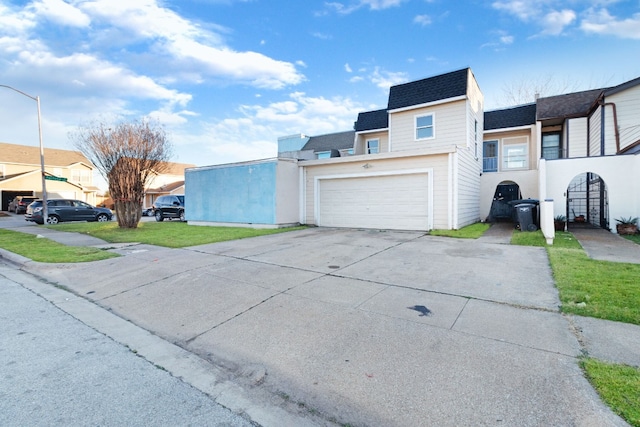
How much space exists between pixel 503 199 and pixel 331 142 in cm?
1406

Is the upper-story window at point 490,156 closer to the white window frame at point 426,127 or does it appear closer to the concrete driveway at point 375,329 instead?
the white window frame at point 426,127

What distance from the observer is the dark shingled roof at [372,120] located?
65.4 feet

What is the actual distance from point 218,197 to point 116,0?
28.8 ft

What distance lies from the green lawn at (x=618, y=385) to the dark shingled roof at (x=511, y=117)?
697 inches

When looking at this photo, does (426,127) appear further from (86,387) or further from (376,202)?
(86,387)

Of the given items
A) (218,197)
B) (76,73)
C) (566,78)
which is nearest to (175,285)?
(218,197)

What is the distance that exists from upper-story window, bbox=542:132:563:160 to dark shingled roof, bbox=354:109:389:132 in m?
9.14

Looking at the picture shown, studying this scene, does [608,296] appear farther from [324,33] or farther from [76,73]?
[76,73]

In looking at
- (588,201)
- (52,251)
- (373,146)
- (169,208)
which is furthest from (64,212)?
(588,201)

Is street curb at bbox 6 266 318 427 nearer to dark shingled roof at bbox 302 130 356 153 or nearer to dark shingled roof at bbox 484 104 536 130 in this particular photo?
dark shingled roof at bbox 484 104 536 130

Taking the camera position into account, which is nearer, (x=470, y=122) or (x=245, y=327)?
(x=245, y=327)

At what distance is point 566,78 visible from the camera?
24.6 m

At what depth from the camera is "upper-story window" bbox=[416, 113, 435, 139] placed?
14.8 m

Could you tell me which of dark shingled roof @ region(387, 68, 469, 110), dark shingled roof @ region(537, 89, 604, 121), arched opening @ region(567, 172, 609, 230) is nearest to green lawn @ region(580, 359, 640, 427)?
arched opening @ region(567, 172, 609, 230)
